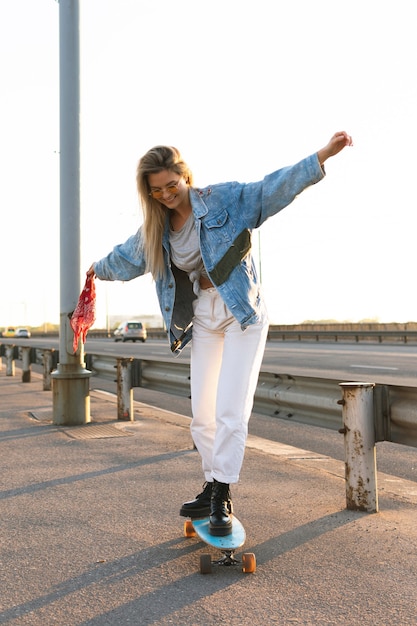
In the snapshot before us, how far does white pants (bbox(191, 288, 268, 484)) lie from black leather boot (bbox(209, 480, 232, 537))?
5 centimetres

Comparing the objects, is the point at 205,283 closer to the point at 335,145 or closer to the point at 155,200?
the point at 155,200

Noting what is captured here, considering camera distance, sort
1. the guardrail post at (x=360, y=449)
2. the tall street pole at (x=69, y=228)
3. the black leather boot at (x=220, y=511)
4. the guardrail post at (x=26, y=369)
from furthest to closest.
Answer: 1. the guardrail post at (x=26, y=369)
2. the tall street pole at (x=69, y=228)
3. the guardrail post at (x=360, y=449)
4. the black leather boot at (x=220, y=511)

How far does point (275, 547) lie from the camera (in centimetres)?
348

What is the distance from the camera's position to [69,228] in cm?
808

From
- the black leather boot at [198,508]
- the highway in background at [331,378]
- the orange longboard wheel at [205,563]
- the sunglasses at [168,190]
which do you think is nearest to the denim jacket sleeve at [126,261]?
the sunglasses at [168,190]

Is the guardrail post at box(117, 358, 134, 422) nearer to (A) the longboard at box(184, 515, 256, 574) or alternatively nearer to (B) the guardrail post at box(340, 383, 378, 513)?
(B) the guardrail post at box(340, 383, 378, 513)

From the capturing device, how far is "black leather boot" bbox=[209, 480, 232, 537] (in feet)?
11.0

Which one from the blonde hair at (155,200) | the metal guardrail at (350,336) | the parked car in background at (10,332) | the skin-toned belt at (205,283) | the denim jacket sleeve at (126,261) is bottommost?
the metal guardrail at (350,336)

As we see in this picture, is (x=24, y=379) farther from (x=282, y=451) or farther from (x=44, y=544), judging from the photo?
(x=44, y=544)

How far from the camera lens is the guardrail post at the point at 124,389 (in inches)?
317

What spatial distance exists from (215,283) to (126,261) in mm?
770

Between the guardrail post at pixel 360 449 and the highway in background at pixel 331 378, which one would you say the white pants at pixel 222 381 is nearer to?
the guardrail post at pixel 360 449

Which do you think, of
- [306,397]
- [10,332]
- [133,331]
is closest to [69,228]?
[306,397]

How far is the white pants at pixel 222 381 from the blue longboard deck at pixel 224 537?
23 centimetres
